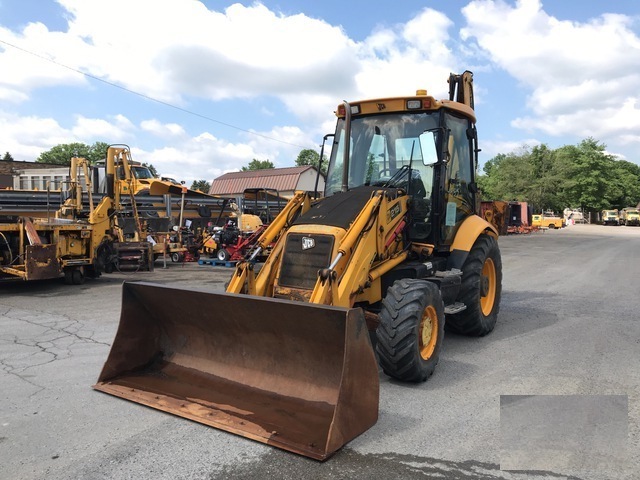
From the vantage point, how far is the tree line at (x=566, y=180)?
2132 inches

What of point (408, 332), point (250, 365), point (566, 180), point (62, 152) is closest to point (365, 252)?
point (408, 332)

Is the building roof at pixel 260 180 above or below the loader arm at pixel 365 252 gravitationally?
above

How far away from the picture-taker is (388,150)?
6.30 meters

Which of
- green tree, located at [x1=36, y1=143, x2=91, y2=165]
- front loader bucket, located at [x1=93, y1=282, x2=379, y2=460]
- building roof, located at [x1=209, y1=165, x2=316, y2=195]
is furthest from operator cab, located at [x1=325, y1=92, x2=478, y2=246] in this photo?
green tree, located at [x1=36, y1=143, x2=91, y2=165]

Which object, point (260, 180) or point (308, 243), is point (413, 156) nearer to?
point (308, 243)

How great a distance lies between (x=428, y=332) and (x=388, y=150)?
94.8 inches

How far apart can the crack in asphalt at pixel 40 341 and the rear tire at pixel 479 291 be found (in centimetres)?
447

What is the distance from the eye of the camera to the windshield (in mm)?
6180

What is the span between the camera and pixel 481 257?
6.66 meters

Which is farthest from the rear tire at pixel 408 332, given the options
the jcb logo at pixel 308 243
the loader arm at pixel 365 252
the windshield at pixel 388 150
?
the windshield at pixel 388 150

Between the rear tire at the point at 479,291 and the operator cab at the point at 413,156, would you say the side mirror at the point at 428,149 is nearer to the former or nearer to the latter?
the operator cab at the point at 413,156

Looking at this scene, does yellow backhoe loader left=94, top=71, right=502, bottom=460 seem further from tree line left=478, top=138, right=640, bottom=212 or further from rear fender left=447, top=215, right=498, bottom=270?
tree line left=478, top=138, right=640, bottom=212

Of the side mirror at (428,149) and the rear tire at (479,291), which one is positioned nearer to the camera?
the side mirror at (428,149)

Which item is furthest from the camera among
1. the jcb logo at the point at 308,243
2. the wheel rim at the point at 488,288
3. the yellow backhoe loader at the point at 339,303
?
the wheel rim at the point at 488,288
